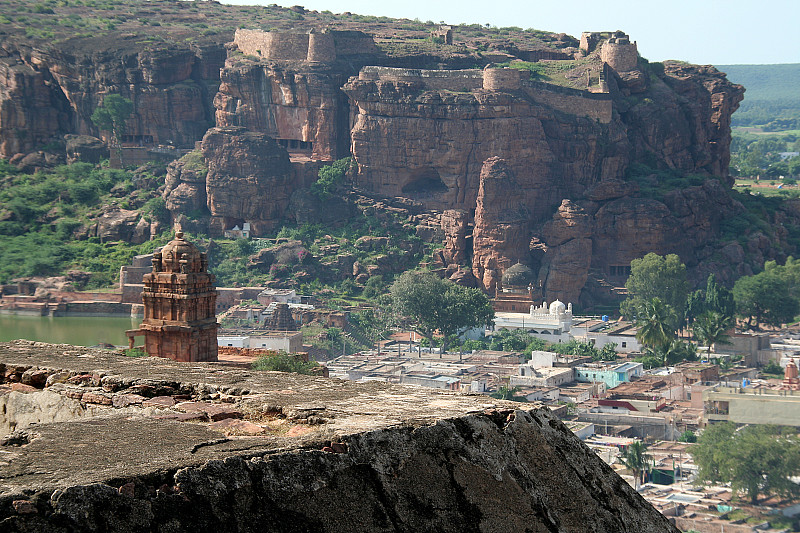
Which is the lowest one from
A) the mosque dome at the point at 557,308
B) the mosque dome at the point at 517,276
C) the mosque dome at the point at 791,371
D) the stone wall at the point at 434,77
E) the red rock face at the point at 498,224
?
the mosque dome at the point at 791,371

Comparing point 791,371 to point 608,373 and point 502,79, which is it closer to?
point 608,373

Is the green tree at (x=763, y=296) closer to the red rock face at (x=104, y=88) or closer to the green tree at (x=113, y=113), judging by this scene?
the red rock face at (x=104, y=88)

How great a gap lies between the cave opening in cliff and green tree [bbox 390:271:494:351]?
6556mm

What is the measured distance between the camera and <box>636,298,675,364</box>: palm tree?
1962 inches

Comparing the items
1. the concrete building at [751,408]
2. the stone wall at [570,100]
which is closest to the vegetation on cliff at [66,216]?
the stone wall at [570,100]

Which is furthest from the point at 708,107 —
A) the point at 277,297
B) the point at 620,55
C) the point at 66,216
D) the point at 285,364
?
→ the point at 285,364

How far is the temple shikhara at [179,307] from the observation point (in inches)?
983

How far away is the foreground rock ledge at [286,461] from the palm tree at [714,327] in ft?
153

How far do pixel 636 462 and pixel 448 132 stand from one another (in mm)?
21520

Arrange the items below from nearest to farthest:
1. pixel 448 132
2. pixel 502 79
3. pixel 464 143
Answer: pixel 502 79 < pixel 448 132 < pixel 464 143

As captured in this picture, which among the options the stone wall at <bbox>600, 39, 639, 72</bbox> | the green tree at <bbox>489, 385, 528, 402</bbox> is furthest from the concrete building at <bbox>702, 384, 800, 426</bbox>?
the stone wall at <bbox>600, 39, 639, 72</bbox>

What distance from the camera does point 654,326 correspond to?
50031 mm

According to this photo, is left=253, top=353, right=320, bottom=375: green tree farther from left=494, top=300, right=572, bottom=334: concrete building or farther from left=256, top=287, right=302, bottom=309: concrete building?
left=494, top=300, right=572, bottom=334: concrete building

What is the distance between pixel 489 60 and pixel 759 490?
88.3 ft
